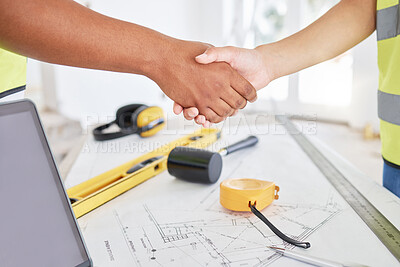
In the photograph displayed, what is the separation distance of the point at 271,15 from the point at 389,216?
11.3ft

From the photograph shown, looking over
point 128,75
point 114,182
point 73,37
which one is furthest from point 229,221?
point 128,75

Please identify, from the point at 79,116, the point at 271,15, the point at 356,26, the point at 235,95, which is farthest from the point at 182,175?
the point at 271,15

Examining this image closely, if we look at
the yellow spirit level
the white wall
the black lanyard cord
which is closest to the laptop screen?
the yellow spirit level

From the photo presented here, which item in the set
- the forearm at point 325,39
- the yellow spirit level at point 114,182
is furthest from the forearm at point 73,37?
the forearm at point 325,39

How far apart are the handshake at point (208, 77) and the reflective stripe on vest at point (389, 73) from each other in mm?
301

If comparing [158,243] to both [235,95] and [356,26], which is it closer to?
[235,95]

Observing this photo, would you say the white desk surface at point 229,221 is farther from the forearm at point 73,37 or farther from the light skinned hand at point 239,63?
the forearm at point 73,37

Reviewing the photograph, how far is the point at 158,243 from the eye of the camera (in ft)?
1.94

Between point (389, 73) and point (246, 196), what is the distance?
423 mm

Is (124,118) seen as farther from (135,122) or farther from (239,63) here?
(239,63)

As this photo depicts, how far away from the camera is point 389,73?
79 cm

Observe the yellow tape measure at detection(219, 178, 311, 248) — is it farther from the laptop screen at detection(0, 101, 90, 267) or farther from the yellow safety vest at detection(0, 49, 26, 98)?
the yellow safety vest at detection(0, 49, 26, 98)

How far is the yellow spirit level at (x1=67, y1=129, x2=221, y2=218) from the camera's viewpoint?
72 centimetres

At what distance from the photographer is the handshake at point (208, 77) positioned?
0.86 metres
